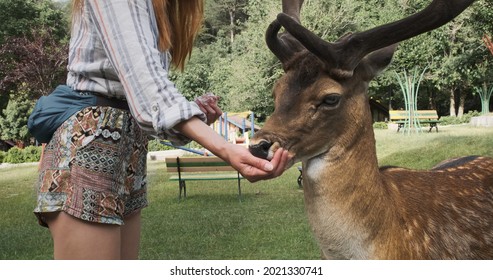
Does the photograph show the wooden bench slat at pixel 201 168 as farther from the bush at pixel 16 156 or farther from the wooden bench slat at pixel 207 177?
the bush at pixel 16 156

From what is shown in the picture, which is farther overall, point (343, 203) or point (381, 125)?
point (381, 125)

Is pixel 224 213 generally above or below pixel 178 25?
below

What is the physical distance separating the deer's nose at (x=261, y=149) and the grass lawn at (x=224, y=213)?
222 centimetres

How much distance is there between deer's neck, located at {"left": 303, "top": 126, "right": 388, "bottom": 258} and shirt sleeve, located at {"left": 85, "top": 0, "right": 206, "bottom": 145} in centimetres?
46

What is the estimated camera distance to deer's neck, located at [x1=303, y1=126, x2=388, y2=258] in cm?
118

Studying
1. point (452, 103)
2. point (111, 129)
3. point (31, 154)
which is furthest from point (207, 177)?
point (111, 129)

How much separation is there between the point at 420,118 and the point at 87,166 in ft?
17.9

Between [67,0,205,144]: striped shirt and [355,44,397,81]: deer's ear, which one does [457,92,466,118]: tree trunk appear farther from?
[67,0,205,144]: striped shirt

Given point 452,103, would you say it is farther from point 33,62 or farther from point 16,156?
point 16,156

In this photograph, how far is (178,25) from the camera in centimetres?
96

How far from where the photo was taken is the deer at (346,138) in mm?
1163

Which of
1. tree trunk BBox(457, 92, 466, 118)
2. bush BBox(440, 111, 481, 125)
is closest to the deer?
bush BBox(440, 111, 481, 125)
